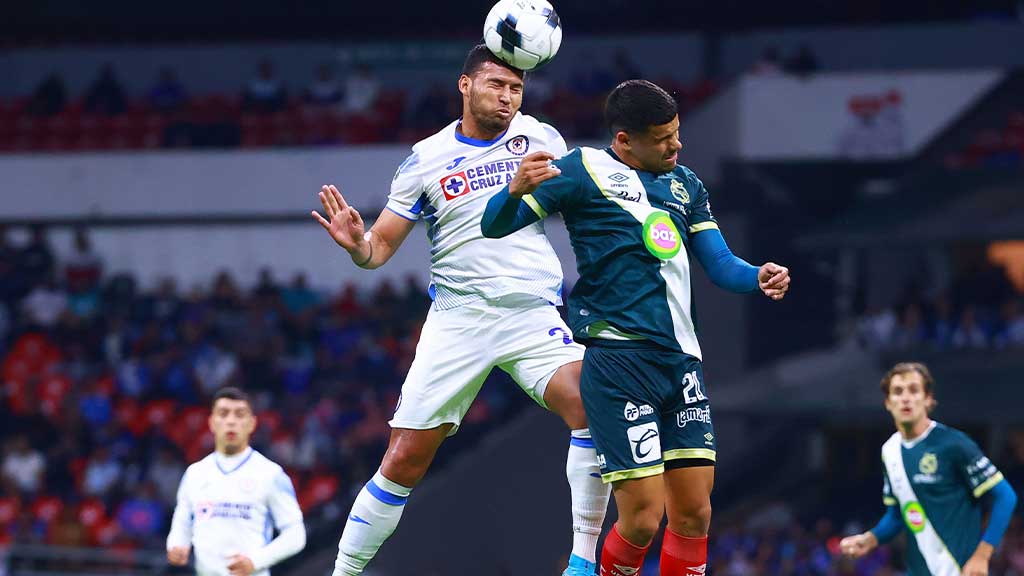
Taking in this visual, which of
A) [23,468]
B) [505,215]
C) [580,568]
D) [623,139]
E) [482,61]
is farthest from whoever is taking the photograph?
[23,468]

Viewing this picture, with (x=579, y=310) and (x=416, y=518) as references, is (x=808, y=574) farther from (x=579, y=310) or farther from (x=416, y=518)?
(x=579, y=310)

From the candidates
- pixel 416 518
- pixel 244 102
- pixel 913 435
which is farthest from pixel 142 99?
pixel 913 435

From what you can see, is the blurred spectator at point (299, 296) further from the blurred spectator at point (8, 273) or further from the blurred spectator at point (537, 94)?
the blurred spectator at point (537, 94)

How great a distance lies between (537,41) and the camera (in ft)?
20.2

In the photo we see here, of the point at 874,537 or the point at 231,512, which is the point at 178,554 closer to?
the point at 231,512

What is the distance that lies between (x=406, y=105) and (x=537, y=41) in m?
16.8

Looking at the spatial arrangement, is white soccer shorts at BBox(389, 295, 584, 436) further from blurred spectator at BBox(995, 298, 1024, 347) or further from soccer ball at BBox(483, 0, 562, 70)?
blurred spectator at BBox(995, 298, 1024, 347)

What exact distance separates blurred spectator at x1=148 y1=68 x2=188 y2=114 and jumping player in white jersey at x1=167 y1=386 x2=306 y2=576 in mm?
14789

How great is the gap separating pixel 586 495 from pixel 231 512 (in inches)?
112

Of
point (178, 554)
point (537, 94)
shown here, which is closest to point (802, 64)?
point (537, 94)

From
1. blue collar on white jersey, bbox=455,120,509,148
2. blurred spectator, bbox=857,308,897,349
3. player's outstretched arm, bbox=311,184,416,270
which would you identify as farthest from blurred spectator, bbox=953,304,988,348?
player's outstretched arm, bbox=311,184,416,270

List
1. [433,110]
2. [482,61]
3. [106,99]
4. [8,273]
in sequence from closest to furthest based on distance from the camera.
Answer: [482,61] < [8,273] < [433,110] < [106,99]

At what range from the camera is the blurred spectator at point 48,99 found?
2259 cm

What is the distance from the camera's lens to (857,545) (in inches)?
297
